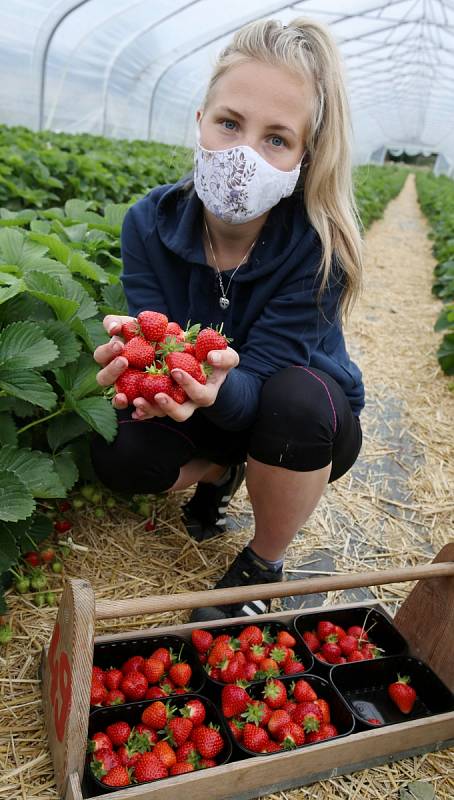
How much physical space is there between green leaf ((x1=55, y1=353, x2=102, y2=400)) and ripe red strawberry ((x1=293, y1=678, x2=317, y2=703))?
0.94 meters

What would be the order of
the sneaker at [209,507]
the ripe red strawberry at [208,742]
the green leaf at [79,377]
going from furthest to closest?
1. the sneaker at [209,507]
2. the green leaf at [79,377]
3. the ripe red strawberry at [208,742]

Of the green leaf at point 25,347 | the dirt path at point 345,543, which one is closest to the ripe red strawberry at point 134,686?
the dirt path at point 345,543

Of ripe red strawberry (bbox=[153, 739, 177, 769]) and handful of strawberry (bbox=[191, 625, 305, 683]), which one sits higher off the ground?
handful of strawberry (bbox=[191, 625, 305, 683])

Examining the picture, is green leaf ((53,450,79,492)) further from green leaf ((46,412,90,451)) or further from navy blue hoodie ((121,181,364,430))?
navy blue hoodie ((121,181,364,430))

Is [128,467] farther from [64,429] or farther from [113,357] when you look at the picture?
[113,357]

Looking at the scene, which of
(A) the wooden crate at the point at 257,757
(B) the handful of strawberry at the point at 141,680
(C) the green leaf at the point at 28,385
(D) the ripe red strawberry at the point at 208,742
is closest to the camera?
(A) the wooden crate at the point at 257,757

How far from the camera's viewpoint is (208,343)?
1.53 meters

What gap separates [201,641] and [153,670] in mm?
145

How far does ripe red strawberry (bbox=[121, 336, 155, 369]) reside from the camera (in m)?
1.52

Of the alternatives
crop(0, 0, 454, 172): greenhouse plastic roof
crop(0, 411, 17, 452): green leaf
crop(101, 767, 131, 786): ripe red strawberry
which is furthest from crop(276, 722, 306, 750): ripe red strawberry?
crop(0, 0, 454, 172): greenhouse plastic roof

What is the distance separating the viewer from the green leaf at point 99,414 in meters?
1.85

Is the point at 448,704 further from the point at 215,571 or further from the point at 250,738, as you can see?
the point at 215,571

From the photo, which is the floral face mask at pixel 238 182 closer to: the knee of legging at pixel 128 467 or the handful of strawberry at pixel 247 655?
the knee of legging at pixel 128 467

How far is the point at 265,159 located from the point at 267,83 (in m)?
0.18
